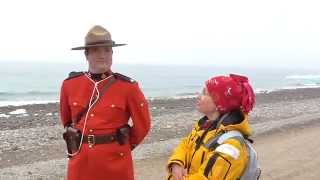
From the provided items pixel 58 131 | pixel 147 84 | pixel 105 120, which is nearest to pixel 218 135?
pixel 105 120

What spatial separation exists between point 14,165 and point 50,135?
3837 millimetres

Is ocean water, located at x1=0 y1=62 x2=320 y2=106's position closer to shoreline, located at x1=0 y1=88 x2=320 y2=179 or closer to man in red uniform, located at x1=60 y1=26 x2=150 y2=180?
shoreline, located at x1=0 y1=88 x2=320 y2=179

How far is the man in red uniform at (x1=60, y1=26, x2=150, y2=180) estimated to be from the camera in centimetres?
377

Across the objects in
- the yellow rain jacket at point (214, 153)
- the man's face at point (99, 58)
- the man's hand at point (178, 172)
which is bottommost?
the man's hand at point (178, 172)

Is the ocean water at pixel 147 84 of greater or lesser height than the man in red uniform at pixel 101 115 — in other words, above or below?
below

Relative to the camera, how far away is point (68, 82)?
156 inches

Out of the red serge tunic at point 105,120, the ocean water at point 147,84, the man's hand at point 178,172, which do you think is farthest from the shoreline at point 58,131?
the man's hand at point 178,172

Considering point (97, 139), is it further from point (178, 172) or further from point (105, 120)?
point (178, 172)

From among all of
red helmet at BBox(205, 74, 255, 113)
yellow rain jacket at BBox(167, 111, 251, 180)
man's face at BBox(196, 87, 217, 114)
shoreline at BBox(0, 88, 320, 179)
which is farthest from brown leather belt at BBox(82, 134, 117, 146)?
shoreline at BBox(0, 88, 320, 179)

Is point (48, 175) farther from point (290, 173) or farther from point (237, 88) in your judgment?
point (237, 88)

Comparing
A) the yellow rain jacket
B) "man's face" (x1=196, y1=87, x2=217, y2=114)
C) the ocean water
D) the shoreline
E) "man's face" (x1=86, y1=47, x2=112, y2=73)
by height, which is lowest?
the ocean water

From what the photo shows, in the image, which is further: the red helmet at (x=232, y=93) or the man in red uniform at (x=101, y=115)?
the man in red uniform at (x=101, y=115)

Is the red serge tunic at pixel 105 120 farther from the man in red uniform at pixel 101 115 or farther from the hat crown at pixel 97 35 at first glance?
the hat crown at pixel 97 35

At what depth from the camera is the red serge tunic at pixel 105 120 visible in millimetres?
3777
